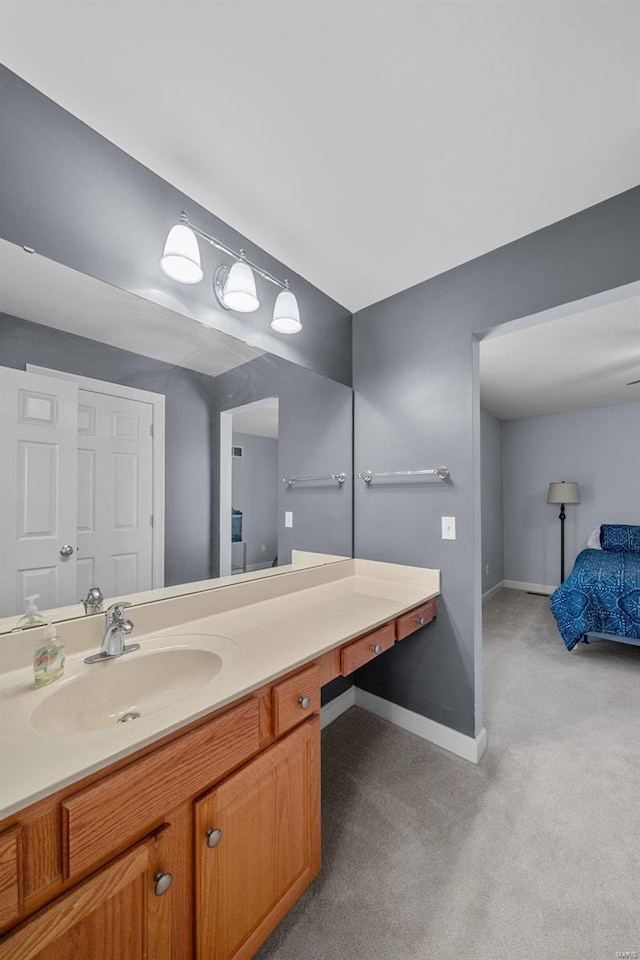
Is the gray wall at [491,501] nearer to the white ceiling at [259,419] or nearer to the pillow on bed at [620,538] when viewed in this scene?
the pillow on bed at [620,538]

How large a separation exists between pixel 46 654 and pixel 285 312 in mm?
1531

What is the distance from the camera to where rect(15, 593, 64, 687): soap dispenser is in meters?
0.96

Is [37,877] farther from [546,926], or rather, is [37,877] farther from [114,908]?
[546,926]

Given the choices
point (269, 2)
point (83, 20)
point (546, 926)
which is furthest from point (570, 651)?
point (83, 20)

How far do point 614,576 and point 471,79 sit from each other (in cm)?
337

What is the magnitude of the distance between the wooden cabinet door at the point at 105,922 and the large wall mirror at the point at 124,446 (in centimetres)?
66

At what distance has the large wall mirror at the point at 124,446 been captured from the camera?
1.08 metres

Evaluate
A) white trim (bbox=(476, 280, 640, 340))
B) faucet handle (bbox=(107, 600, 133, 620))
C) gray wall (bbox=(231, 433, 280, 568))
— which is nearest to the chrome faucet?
faucet handle (bbox=(107, 600, 133, 620))

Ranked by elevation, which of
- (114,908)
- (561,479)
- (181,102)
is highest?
(181,102)

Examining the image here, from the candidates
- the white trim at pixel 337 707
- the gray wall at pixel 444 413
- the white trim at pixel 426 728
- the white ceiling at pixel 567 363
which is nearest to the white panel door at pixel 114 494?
the gray wall at pixel 444 413

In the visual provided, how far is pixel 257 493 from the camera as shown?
1833 mm

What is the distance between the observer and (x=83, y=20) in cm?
97

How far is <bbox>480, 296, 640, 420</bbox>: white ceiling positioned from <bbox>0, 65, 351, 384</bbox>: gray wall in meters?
1.90

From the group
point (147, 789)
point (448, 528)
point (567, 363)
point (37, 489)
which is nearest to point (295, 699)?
point (147, 789)
